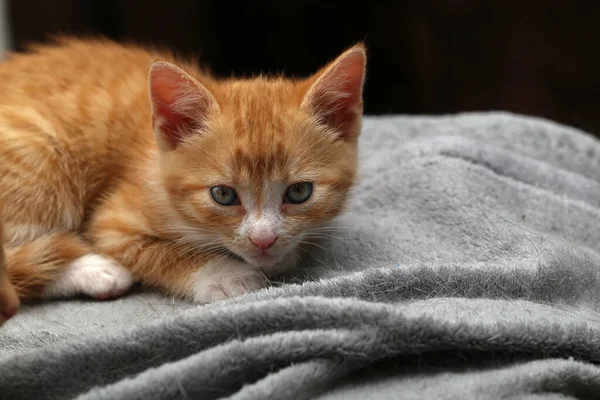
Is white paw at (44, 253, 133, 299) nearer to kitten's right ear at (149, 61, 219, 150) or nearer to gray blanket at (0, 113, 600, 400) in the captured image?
gray blanket at (0, 113, 600, 400)

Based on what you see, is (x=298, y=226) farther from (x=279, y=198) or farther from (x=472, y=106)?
(x=472, y=106)

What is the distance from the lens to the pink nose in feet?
4.22

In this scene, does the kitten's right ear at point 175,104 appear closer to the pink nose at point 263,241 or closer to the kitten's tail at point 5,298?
the pink nose at point 263,241

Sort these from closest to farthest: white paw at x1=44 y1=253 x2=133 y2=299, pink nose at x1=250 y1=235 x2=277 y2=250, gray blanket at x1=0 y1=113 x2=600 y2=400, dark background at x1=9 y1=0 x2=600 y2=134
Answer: gray blanket at x1=0 y1=113 x2=600 y2=400, pink nose at x1=250 y1=235 x2=277 y2=250, white paw at x1=44 y1=253 x2=133 y2=299, dark background at x1=9 y1=0 x2=600 y2=134

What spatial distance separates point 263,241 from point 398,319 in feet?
1.17

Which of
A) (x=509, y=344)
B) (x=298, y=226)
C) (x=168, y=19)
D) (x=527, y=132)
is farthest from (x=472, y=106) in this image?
(x=509, y=344)

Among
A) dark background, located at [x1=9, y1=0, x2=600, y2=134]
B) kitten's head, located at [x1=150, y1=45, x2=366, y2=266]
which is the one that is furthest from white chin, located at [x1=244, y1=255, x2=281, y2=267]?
dark background, located at [x1=9, y1=0, x2=600, y2=134]

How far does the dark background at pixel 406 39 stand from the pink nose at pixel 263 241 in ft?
4.49

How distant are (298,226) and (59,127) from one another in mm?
599

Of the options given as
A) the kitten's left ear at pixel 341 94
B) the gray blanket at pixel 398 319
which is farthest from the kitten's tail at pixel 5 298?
the kitten's left ear at pixel 341 94

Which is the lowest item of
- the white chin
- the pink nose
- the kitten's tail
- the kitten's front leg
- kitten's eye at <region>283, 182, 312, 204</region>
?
the kitten's front leg

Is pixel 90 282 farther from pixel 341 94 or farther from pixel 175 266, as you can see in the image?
pixel 341 94

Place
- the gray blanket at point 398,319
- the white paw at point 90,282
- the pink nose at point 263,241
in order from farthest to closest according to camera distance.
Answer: the white paw at point 90,282 < the pink nose at point 263,241 < the gray blanket at point 398,319

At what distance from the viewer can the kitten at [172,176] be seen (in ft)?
4.38
